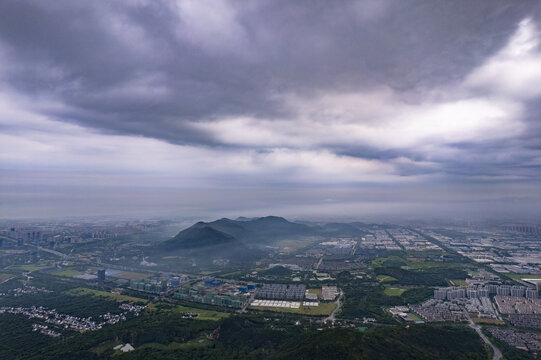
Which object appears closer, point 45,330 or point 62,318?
point 45,330

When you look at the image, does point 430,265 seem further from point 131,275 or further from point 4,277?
point 4,277

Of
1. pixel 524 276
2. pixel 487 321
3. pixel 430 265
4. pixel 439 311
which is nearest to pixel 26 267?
pixel 439 311

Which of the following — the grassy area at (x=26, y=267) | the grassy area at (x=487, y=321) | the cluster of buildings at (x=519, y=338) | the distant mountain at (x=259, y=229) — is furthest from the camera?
the distant mountain at (x=259, y=229)

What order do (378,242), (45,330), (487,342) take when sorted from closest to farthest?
(487,342) < (45,330) < (378,242)

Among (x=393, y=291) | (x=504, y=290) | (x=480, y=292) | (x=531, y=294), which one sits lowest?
(x=393, y=291)

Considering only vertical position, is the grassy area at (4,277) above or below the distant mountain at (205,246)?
below

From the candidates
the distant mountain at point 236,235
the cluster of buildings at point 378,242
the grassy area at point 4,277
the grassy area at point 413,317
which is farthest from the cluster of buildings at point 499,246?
the grassy area at point 4,277

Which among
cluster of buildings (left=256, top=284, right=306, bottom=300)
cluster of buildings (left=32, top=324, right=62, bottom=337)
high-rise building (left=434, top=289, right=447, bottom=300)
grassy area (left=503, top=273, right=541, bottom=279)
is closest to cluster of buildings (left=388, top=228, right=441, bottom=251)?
grassy area (left=503, top=273, right=541, bottom=279)

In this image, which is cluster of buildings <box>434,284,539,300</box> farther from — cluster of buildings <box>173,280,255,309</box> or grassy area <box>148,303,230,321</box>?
grassy area <box>148,303,230,321</box>

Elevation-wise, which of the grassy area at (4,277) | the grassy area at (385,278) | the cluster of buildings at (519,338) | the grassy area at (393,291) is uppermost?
the grassy area at (385,278)

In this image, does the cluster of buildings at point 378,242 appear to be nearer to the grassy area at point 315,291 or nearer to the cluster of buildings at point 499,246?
the cluster of buildings at point 499,246

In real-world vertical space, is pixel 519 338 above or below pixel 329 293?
above
